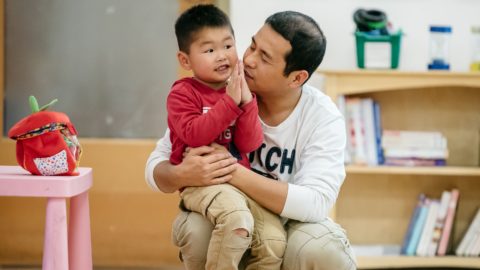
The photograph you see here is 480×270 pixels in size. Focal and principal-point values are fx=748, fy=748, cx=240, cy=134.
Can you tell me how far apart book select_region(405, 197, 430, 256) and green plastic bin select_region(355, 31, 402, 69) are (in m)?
0.63

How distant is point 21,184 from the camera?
199 centimetres

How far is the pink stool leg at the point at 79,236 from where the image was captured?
2.21 metres

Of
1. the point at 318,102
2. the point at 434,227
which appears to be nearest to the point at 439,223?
the point at 434,227

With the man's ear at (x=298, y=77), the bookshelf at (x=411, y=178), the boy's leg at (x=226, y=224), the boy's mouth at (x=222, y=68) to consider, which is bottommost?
the bookshelf at (x=411, y=178)

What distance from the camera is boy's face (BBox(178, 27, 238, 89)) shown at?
1.83 meters

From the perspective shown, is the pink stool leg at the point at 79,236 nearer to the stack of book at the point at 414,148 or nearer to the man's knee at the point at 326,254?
the man's knee at the point at 326,254

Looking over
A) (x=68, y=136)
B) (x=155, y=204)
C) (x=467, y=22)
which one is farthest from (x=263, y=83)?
(x=467, y=22)

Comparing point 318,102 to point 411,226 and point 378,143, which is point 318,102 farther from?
point 411,226

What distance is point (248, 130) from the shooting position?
1.79m

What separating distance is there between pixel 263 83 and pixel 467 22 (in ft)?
5.35

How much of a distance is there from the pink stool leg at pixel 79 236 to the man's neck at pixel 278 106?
24.0 inches

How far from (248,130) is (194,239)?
31cm

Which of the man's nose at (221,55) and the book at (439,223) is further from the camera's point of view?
the book at (439,223)

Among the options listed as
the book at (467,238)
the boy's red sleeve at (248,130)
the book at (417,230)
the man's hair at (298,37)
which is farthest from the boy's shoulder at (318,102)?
the book at (467,238)
